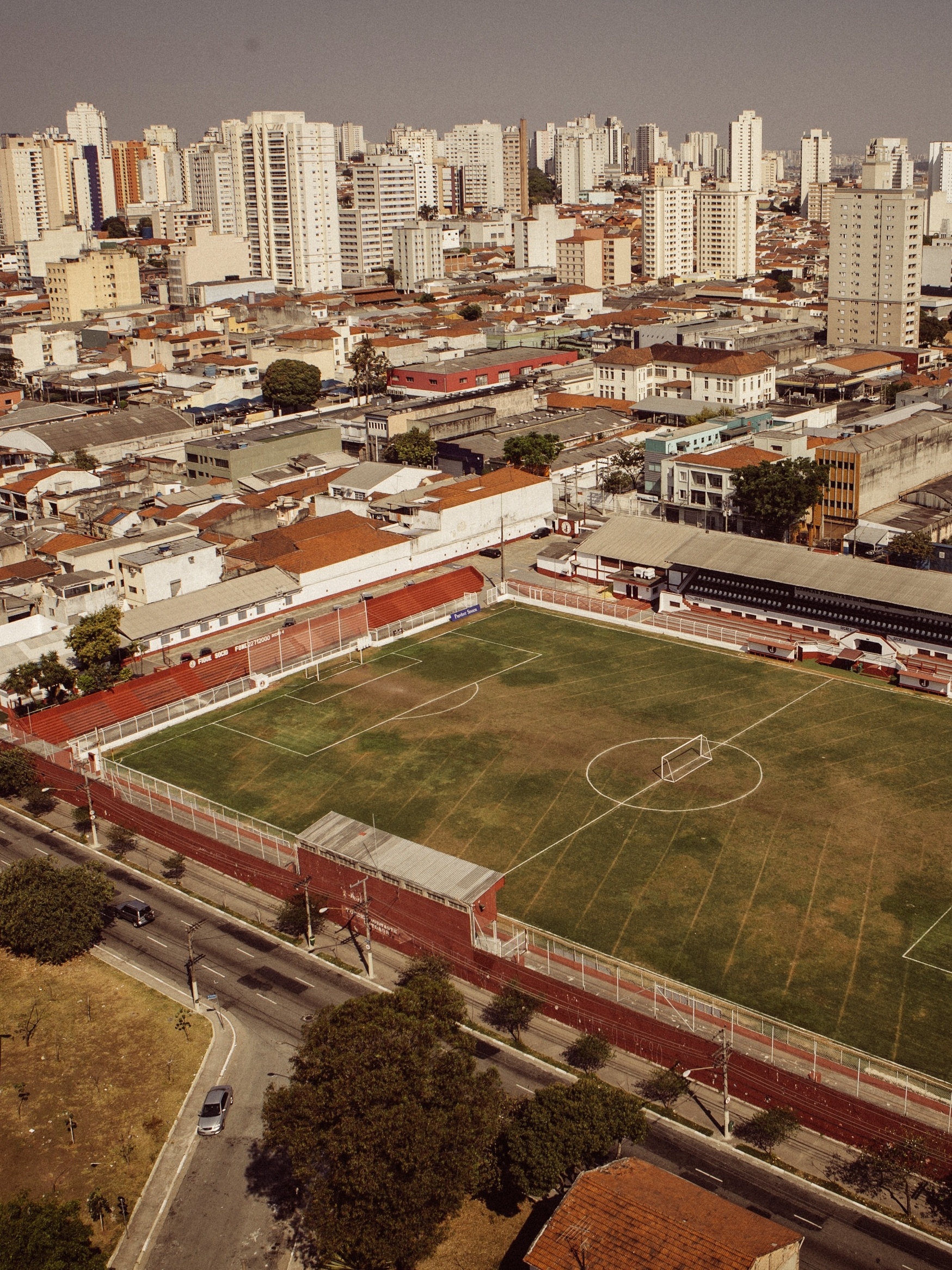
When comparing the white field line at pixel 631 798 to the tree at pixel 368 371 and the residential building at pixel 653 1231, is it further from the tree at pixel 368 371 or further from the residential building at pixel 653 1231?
the tree at pixel 368 371

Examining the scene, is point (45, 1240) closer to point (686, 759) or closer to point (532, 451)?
point (686, 759)

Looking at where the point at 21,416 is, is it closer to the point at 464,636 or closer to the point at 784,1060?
the point at 464,636

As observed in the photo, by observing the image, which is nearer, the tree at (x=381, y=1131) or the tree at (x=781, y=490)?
the tree at (x=381, y=1131)

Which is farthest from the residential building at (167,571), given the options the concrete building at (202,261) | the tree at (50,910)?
the concrete building at (202,261)

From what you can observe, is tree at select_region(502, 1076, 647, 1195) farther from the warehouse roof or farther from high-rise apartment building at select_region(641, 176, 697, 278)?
high-rise apartment building at select_region(641, 176, 697, 278)

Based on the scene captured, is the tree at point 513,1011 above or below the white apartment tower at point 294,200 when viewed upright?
below

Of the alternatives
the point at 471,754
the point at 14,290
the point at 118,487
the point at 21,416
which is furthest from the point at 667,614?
the point at 14,290

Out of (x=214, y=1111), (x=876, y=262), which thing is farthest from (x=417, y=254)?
(x=214, y=1111)
